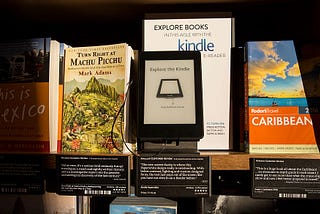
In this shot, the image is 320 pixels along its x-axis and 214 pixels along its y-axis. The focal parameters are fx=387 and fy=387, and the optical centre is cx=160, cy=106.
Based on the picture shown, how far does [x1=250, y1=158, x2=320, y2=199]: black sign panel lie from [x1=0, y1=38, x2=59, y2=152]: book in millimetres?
509

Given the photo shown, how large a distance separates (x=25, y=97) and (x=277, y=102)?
0.63 meters

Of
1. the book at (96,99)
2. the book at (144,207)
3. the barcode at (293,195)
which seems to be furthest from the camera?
the book at (144,207)

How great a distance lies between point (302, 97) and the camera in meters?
0.94

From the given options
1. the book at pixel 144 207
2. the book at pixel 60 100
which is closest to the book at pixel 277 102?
the book at pixel 144 207

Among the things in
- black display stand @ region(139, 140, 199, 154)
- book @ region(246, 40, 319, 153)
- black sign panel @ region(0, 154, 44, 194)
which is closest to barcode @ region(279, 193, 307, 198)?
book @ region(246, 40, 319, 153)

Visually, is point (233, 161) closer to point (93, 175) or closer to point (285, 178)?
point (285, 178)

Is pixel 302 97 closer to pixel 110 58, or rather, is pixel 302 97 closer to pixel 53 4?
pixel 110 58

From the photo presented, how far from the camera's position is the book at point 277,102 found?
0.92 metres

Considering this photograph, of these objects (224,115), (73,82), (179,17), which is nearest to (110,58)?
(73,82)

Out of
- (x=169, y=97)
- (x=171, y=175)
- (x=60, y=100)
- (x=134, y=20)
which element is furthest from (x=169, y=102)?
(x=134, y=20)

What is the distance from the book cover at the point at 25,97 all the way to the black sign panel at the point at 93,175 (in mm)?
103

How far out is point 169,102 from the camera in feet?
3.03

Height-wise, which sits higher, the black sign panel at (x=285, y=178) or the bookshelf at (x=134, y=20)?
the bookshelf at (x=134, y=20)

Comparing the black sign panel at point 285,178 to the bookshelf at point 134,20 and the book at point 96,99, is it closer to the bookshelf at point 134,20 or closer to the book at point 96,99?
the bookshelf at point 134,20
